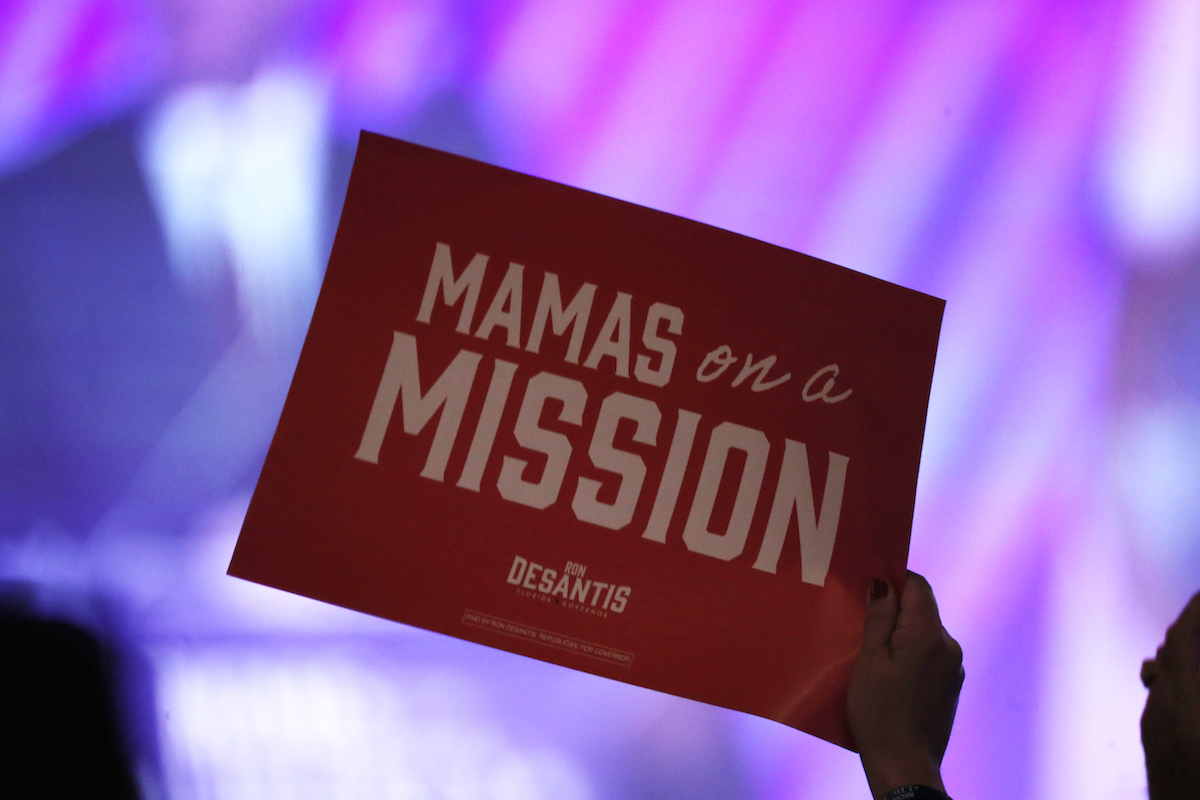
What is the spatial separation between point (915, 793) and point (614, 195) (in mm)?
528

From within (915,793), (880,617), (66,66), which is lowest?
(915,793)

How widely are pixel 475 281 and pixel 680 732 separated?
41 centimetres

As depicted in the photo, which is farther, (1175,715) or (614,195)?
(614,195)

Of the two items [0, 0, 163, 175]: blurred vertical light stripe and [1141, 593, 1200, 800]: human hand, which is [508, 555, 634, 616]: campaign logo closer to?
[1141, 593, 1200, 800]: human hand

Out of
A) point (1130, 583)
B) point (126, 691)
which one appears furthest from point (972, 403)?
point (126, 691)

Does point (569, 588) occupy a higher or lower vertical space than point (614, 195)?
lower

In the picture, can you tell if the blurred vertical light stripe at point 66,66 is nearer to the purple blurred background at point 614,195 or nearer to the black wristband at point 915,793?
the purple blurred background at point 614,195

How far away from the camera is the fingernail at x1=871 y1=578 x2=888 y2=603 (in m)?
0.71

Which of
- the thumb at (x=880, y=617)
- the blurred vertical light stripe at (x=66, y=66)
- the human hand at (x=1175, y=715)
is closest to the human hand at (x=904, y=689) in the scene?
the thumb at (x=880, y=617)

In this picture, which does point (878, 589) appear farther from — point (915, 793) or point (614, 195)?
point (614, 195)

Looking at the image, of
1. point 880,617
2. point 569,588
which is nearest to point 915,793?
point 880,617

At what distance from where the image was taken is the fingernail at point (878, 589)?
2.33ft

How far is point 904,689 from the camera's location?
0.68 m

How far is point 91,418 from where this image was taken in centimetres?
72
